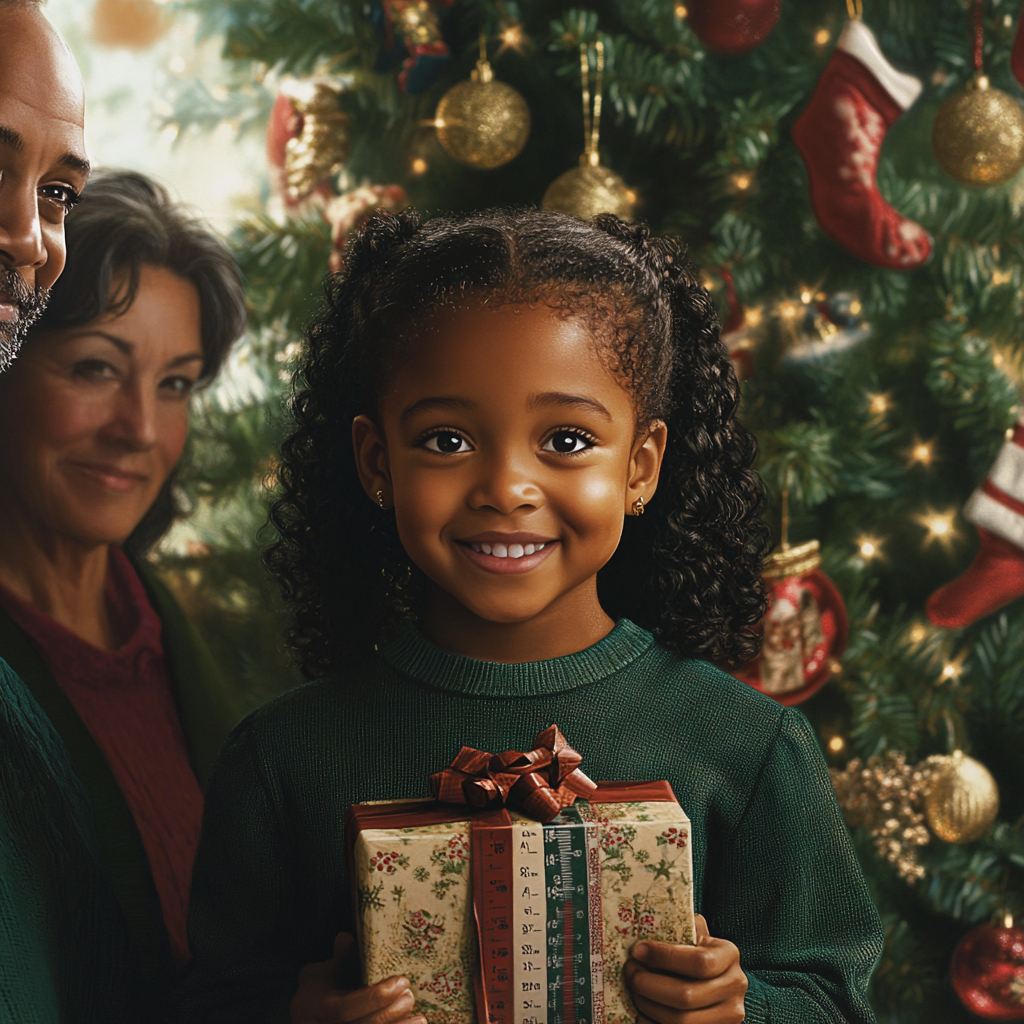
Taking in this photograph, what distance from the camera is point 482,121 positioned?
4.83 ft

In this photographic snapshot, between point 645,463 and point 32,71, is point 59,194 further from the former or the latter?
point 645,463

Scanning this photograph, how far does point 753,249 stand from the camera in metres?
1.58

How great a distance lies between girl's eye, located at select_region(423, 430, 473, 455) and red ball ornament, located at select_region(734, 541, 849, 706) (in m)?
0.76

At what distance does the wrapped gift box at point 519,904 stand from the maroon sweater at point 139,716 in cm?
74

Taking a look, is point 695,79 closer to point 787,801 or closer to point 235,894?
point 787,801

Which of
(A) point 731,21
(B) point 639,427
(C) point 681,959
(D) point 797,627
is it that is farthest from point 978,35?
(C) point 681,959

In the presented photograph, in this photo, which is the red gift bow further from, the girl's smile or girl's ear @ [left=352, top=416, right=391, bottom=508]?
girl's ear @ [left=352, top=416, right=391, bottom=508]

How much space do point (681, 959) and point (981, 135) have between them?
46.1 inches

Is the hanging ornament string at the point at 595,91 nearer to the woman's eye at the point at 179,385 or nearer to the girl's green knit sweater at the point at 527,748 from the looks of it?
the woman's eye at the point at 179,385

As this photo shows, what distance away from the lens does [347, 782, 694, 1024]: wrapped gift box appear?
2.43 ft

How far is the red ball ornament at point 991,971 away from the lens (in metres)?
1.61

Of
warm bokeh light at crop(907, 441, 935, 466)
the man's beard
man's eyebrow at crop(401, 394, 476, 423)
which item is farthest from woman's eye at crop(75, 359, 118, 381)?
warm bokeh light at crop(907, 441, 935, 466)

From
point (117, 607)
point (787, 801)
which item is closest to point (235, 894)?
point (787, 801)

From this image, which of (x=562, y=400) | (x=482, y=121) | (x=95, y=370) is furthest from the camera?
(x=482, y=121)
